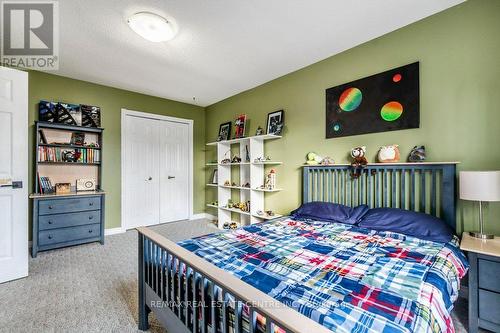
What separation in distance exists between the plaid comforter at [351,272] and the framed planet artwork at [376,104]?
1167mm

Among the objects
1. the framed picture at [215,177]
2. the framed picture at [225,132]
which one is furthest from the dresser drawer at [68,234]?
the framed picture at [225,132]

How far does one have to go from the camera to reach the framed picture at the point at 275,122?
3.39 m

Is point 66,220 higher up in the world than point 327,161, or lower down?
lower down

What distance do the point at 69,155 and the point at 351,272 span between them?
402 cm

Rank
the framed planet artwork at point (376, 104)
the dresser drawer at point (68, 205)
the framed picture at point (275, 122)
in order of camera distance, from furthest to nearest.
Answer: the framed picture at point (275, 122) < the dresser drawer at point (68, 205) < the framed planet artwork at point (376, 104)

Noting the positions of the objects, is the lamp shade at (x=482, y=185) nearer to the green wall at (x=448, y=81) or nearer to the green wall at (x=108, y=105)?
the green wall at (x=448, y=81)

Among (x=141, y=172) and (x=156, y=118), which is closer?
(x=141, y=172)

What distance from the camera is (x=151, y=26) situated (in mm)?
2148

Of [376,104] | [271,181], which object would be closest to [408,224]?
[376,104]

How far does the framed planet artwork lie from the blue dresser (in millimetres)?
3503

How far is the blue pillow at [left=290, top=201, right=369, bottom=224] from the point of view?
2.35 meters

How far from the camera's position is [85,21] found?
2172 millimetres

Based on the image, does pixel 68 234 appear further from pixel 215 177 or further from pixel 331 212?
pixel 331 212

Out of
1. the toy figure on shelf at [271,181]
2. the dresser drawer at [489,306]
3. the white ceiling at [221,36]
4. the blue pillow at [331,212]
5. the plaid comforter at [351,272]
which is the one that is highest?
the white ceiling at [221,36]
